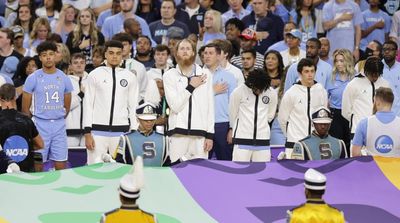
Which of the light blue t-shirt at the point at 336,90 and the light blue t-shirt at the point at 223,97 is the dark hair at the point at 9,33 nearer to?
the light blue t-shirt at the point at 223,97

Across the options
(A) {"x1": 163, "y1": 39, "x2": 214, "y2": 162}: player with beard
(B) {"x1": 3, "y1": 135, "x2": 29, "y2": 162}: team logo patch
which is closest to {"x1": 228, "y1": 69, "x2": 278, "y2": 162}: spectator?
(A) {"x1": 163, "y1": 39, "x2": 214, "y2": 162}: player with beard

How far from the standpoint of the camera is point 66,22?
1973 cm

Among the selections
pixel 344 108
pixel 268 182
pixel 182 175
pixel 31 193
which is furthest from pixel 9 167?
pixel 344 108

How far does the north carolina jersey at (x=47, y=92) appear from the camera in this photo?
15227 mm

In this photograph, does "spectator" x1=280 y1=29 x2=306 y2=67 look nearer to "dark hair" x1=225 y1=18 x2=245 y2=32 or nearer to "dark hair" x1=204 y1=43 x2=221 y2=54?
"dark hair" x1=225 y1=18 x2=245 y2=32

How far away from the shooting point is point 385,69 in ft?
56.8

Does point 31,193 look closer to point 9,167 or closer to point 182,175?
point 9,167

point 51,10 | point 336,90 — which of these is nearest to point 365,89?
point 336,90

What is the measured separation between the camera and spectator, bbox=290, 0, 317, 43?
19734 millimetres

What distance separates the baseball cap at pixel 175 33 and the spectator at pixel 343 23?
2.46 m

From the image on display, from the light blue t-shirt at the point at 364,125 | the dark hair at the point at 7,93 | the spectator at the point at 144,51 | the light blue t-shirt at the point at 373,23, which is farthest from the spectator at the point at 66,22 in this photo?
the light blue t-shirt at the point at 364,125

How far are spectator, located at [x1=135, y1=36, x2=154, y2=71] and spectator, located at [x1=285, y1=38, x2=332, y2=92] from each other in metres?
2.00

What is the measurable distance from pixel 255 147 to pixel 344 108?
144 centimetres

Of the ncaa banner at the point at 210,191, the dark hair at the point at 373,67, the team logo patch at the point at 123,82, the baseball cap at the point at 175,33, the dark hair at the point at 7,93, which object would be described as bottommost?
the ncaa banner at the point at 210,191
